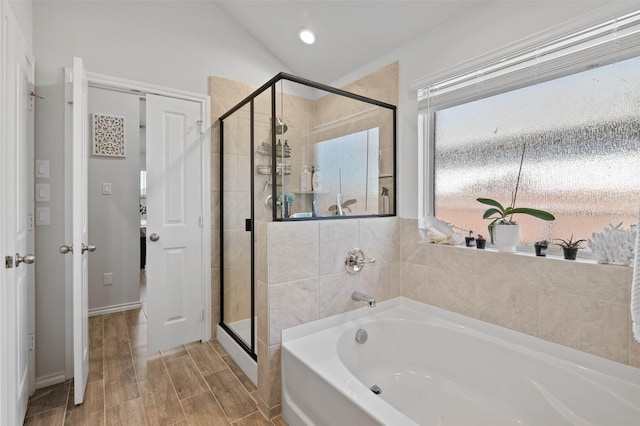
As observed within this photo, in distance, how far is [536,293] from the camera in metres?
1.61

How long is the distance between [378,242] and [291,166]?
82cm

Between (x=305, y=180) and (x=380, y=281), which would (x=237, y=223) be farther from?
(x=380, y=281)

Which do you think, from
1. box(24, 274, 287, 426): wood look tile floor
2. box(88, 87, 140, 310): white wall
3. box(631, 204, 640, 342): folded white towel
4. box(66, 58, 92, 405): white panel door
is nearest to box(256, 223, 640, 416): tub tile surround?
box(24, 274, 287, 426): wood look tile floor

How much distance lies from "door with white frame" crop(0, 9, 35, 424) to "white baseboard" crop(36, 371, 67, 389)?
6 cm

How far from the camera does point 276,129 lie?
183 centimetres

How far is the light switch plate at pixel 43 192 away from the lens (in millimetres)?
1932

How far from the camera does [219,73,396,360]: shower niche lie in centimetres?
186

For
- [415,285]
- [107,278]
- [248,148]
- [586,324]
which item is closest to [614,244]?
[586,324]

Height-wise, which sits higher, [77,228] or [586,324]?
[77,228]

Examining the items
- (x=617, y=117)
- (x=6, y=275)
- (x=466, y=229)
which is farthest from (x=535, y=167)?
(x=6, y=275)

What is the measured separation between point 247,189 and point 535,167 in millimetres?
1831

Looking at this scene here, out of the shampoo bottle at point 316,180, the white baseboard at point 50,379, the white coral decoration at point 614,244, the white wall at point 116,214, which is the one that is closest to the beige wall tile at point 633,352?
the white coral decoration at point 614,244

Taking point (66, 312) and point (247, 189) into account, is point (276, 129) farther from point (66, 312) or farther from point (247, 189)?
point (66, 312)

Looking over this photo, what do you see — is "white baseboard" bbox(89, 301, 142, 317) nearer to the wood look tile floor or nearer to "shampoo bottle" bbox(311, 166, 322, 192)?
the wood look tile floor
